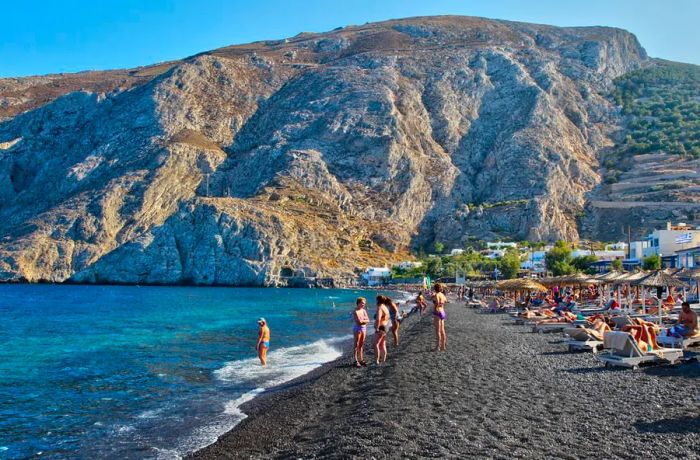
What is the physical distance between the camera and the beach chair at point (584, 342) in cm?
1767

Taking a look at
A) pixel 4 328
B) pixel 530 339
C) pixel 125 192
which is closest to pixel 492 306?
pixel 530 339

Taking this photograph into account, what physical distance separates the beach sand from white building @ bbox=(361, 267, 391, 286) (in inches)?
3613

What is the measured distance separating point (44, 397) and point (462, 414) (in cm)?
1228

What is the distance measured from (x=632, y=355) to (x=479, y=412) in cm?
648

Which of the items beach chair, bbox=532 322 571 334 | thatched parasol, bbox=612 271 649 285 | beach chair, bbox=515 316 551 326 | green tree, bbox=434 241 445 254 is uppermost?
green tree, bbox=434 241 445 254

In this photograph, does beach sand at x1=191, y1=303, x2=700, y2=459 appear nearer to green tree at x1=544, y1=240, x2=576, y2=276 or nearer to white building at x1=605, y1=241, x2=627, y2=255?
green tree at x1=544, y1=240, x2=576, y2=276

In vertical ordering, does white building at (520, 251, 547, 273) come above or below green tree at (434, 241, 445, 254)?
below

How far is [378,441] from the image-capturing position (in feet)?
28.0

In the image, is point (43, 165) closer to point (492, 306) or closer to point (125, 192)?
point (125, 192)

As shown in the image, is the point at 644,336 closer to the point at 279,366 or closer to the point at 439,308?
the point at 439,308

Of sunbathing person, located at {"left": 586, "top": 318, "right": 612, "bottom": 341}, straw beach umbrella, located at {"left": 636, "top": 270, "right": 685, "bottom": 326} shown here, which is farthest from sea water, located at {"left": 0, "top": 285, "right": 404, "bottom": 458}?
straw beach umbrella, located at {"left": 636, "top": 270, "right": 685, "bottom": 326}

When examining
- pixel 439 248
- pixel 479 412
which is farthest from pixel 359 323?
pixel 439 248

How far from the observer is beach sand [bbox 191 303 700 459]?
810 cm

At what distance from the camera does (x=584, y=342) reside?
17.9 m
